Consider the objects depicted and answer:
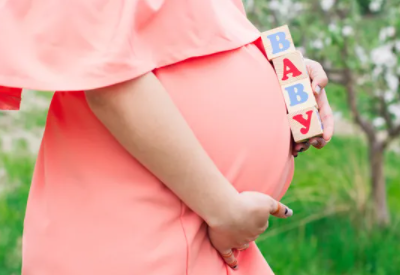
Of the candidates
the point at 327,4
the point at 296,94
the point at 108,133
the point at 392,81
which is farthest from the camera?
the point at 327,4

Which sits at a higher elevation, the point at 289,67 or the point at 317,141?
the point at 289,67

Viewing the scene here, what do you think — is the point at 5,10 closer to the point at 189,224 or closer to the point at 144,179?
the point at 144,179

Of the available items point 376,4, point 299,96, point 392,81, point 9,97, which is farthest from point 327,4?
point 9,97

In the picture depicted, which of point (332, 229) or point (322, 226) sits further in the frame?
point (322, 226)

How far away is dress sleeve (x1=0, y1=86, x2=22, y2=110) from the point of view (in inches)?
51.6

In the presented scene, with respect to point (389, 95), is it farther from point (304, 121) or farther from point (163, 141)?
point (163, 141)

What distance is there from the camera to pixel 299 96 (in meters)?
1.42

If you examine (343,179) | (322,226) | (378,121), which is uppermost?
(378,121)

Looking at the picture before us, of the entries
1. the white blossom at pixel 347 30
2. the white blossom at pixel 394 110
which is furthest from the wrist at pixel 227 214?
the white blossom at pixel 394 110

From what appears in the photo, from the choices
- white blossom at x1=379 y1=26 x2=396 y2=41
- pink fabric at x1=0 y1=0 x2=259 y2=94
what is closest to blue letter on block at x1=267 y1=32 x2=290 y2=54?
pink fabric at x1=0 y1=0 x2=259 y2=94

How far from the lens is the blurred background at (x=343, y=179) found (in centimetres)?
325

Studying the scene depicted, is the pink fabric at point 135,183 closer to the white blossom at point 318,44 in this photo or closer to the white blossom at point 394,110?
the white blossom at point 318,44

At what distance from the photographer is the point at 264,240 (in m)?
3.39

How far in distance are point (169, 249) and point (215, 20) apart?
439 millimetres
